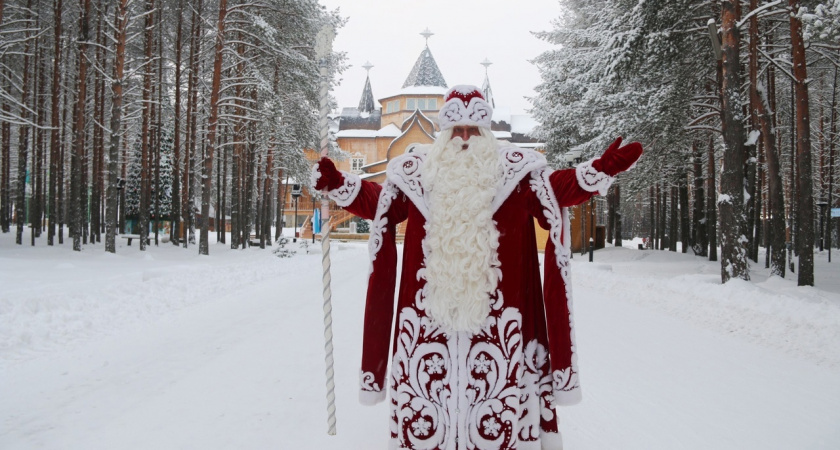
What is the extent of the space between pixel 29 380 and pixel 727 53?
13.3m

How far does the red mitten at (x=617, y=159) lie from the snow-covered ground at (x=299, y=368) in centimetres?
180

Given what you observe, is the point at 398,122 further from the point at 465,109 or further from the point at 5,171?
the point at 465,109

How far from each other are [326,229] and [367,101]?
213 ft

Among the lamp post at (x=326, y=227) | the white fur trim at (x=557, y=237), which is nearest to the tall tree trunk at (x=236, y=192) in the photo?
the lamp post at (x=326, y=227)

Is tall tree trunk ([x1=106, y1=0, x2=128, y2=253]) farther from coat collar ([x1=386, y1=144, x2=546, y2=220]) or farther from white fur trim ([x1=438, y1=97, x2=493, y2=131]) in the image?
white fur trim ([x1=438, y1=97, x2=493, y2=131])

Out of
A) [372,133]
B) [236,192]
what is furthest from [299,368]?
[372,133]

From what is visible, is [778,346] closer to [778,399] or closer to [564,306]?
[778,399]

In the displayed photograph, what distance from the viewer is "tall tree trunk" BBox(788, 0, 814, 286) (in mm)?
11445

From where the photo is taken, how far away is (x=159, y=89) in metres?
20.6

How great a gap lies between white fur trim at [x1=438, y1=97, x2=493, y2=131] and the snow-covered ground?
2.15 metres

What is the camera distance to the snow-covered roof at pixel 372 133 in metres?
56.4

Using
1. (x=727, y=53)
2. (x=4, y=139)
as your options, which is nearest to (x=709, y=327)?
(x=727, y=53)

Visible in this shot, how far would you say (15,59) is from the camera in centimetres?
2386

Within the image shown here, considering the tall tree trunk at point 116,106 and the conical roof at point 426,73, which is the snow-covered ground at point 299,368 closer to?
the tall tree trunk at point 116,106
